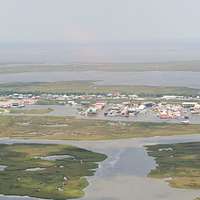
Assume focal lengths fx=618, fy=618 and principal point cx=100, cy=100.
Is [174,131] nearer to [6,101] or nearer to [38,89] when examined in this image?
[6,101]

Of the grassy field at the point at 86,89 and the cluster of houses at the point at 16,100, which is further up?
the grassy field at the point at 86,89

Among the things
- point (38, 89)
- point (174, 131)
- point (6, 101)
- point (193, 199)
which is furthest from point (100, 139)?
point (38, 89)

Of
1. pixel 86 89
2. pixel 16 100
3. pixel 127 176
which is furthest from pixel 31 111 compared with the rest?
pixel 127 176

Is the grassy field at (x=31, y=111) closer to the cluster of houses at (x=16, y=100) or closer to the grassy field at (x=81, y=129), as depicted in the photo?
the cluster of houses at (x=16, y=100)

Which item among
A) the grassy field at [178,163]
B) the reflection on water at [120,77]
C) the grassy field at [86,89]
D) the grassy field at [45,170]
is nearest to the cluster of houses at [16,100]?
the grassy field at [86,89]

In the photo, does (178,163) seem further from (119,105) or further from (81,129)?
(119,105)

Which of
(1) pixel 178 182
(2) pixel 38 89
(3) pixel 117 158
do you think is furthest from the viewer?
(2) pixel 38 89

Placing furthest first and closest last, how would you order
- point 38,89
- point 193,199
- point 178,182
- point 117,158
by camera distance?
point 38,89 → point 117,158 → point 178,182 → point 193,199
